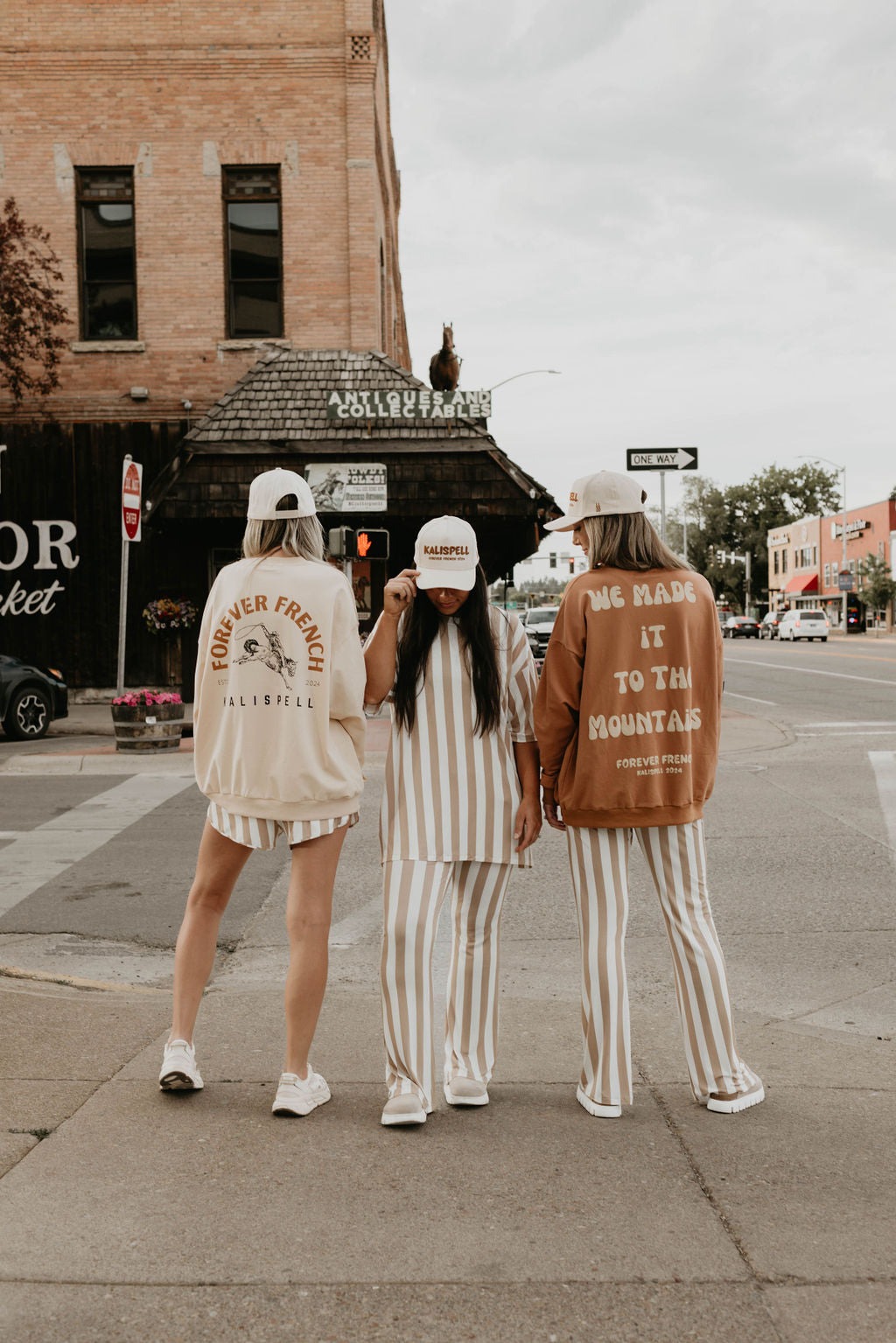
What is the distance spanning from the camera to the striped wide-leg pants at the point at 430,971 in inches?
141

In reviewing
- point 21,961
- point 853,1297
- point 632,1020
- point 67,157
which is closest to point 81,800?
point 21,961

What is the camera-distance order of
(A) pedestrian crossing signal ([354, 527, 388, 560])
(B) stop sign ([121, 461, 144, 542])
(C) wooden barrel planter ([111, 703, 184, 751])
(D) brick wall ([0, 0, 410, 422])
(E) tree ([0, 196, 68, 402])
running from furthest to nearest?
(D) brick wall ([0, 0, 410, 422]), (E) tree ([0, 196, 68, 402]), (A) pedestrian crossing signal ([354, 527, 388, 560]), (B) stop sign ([121, 461, 144, 542]), (C) wooden barrel planter ([111, 703, 184, 751])

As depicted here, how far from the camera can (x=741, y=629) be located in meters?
74.8

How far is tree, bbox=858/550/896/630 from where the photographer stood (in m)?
70.5

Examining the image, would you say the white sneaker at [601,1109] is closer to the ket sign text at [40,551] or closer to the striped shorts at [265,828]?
the striped shorts at [265,828]

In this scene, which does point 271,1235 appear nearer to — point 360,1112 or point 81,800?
point 360,1112

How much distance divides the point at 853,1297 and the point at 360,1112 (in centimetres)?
153

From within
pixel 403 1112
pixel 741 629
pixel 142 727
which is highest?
pixel 741 629

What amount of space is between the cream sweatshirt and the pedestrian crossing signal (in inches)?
486

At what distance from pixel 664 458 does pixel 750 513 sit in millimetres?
102708

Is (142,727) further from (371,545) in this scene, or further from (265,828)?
(265,828)

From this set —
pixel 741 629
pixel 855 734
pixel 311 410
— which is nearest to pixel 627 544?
pixel 855 734

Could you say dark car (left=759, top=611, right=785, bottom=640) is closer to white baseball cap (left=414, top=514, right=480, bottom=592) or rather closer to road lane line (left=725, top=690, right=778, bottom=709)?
road lane line (left=725, top=690, right=778, bottom=709)

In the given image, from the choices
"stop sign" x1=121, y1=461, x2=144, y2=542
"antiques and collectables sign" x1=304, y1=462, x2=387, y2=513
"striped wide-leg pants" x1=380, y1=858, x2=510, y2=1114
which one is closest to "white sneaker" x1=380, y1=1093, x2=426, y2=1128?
"striped wide-leg pants" x1=380, y1=858, x2=510, y2=1114
